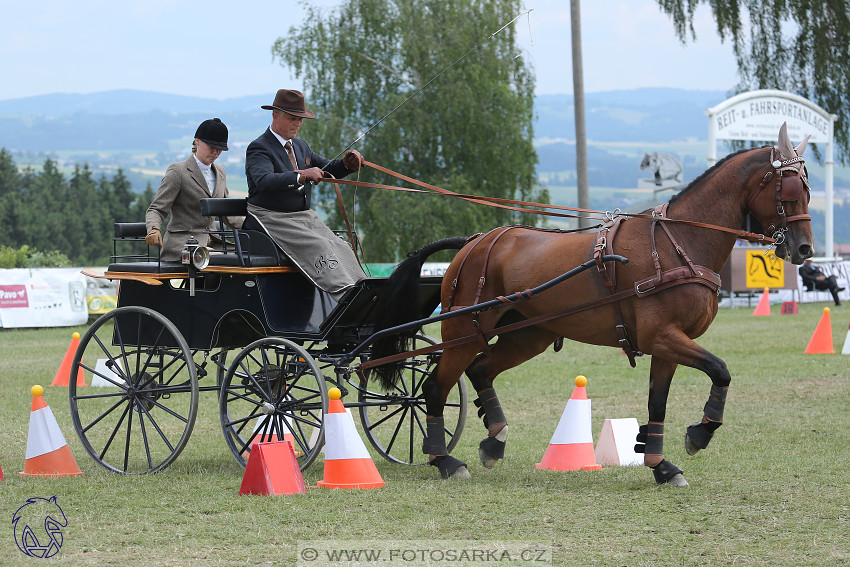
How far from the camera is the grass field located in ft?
15.0

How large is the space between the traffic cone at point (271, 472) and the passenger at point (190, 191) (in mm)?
1926

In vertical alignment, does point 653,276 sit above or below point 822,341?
above

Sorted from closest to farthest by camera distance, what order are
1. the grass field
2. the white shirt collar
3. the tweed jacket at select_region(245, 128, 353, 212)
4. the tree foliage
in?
the grass field < the tweed jacket at select_region(245, 128, 353, 212) < the white shirt collar < the tree foliage

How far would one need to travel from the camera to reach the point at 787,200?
19.4 feet

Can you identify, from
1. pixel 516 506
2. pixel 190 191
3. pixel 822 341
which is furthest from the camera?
pixel 822 341

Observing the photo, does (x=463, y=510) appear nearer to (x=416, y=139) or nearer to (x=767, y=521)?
(x=767, y=521)

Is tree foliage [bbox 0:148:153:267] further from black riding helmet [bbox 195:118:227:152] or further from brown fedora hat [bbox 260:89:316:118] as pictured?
brown fedora hat [bbox 260:89:316:118]

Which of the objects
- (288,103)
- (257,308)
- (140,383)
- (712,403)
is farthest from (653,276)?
(140,383)

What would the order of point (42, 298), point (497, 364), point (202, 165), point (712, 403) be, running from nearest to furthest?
point (712, 403)
point (497, 364)
point (202, 165)
point (42, 298)

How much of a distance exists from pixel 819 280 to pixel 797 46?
303 inches

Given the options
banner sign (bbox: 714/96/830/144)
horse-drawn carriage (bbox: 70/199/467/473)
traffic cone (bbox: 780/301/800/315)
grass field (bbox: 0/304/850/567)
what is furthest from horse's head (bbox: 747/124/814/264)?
banner sign (bbox: 714/96/830/144)

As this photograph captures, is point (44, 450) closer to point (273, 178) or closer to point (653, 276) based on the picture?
Result: point (273, 178)

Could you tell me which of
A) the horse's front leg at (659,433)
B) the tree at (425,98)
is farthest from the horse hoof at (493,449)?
the tree at (425,98)

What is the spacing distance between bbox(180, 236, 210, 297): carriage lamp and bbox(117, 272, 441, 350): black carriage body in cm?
8
